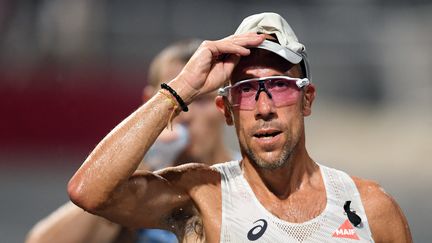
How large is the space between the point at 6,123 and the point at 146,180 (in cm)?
896

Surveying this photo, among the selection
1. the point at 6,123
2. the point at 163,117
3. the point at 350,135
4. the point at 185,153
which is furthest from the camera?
the point at 350,135

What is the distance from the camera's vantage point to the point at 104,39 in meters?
13.7

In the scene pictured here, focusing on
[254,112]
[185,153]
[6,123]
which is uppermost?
[254,112]

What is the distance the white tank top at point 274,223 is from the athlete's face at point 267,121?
0.57 feet

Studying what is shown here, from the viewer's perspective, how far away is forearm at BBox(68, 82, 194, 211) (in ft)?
14.4

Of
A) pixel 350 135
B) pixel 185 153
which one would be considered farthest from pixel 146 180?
pixel 350 135

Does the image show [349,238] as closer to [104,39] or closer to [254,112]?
[254,112]

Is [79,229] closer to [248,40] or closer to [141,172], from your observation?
[141,172]

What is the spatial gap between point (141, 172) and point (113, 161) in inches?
11.4

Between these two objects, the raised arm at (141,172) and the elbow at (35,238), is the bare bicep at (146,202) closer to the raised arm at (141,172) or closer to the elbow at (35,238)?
the raised arm at (141,172)

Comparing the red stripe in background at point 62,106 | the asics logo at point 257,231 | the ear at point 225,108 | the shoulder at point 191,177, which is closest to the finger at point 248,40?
the ear at point 225,108

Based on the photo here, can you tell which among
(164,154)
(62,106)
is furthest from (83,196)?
(62,106)

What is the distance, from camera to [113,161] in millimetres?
4383

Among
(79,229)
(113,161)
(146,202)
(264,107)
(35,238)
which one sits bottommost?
(35,238)
